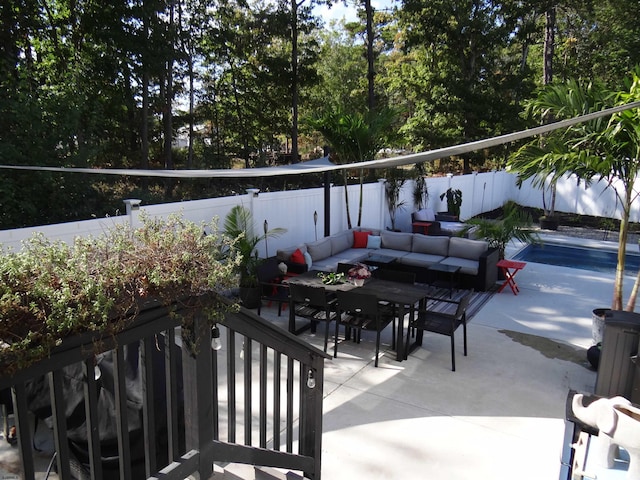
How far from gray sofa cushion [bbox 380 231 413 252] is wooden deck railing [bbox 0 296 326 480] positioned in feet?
18.5

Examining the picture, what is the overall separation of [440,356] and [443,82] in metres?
14.9

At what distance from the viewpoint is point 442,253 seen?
28.6 ft

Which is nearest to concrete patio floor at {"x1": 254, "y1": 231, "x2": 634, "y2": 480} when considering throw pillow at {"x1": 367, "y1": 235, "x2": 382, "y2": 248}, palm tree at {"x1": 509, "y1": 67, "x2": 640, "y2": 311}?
palm tree at {"x1": 509, "y1": 67, "x2": 640, "y2": 311}

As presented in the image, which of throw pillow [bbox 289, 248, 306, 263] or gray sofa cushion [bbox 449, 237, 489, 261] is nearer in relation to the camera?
throw pillow [bbox 289, 248, 306, 263]

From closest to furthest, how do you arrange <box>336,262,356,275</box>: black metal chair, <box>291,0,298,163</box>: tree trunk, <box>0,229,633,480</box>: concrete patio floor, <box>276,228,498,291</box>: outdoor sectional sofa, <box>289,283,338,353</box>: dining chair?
<box>0,229,633,480</box>: concrete patio floor < <box>289,283,338,353</box>: dining chair < <box>336,262,356,275</box>: black metal chair < <box>276,228,498,291</box>: outdoor sectional sofa < <box>291,0,298,163</box>: tree trunk

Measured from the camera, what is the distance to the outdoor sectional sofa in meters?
7.82

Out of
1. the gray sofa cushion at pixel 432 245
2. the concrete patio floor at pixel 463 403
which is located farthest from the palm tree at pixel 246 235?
the gray sofa cushion at pixel 432 245

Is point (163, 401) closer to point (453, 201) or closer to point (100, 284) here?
point (100, 284)

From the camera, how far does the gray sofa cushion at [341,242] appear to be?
863 centimetres

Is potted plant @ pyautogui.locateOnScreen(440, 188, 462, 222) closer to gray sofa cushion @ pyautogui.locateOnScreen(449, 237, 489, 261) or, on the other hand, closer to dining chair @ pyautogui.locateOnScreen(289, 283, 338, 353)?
gray sofa cushion @ pyautogui.locateOnScreen(449, 237, 489, 261)

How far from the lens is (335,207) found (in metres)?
10.3

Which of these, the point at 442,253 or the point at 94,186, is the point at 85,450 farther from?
the point at 442,253

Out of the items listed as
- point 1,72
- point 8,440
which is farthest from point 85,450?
point 1,72

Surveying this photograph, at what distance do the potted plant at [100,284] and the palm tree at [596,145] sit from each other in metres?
4.39
